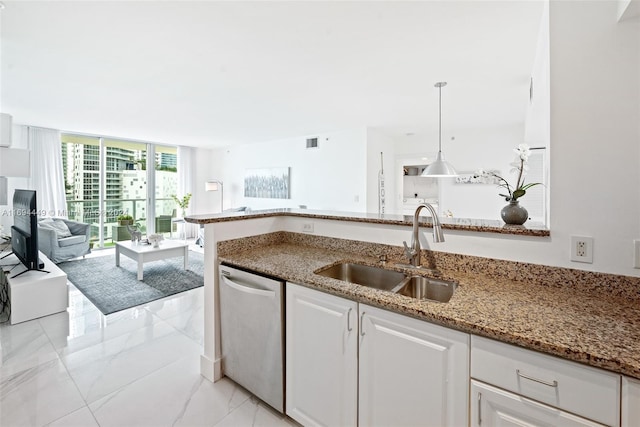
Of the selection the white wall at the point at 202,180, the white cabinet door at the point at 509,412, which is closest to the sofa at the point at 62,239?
the white wall at the point at 202,180

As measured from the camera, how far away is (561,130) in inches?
53.3

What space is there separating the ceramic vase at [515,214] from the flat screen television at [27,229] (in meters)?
3.94

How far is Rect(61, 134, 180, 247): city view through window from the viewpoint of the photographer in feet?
20.1

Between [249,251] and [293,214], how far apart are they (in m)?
0.48

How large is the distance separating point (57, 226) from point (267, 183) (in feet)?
13.0

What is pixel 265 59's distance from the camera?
8.70 ft

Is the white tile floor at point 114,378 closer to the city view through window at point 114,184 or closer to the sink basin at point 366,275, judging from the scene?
the sink basin at point 366,275

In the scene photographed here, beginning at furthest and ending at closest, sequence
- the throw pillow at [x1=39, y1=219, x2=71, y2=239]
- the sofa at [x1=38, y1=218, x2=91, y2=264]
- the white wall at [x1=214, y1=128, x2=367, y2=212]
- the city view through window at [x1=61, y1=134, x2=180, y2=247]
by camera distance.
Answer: the city view through window at [x1=61, y1=134, x2=180, y2=247] < the white wall at [x1=214, y1=128, x2=367, y2=212] < the throw pillow at [x1=39, y1=219, x2=71, y2=239] < the sofa at [x1=38, y1=218, x2=91, y2=264]

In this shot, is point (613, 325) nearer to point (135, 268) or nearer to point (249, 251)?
point (249, 251)

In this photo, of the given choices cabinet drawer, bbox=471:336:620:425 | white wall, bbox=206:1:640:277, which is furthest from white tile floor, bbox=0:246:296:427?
white wall, bbox=206:1:640:277

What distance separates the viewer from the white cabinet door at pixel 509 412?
2.97ft

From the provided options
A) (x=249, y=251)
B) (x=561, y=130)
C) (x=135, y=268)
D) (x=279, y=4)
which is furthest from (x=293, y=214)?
(x=135, y=268)

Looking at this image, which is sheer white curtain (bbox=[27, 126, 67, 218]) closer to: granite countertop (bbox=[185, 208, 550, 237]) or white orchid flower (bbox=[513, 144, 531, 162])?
granite countertop (bbox=[185, 208, 550, 237])

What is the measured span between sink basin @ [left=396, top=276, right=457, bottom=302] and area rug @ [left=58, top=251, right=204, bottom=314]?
3164 millimetres
